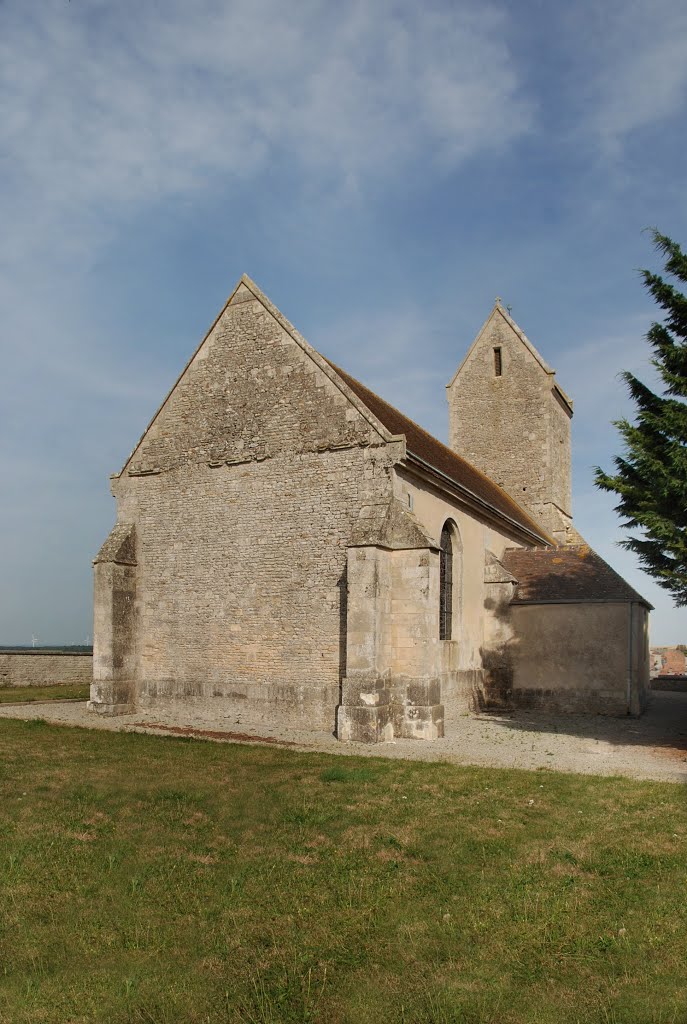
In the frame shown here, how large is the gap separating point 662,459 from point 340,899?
29.5ft

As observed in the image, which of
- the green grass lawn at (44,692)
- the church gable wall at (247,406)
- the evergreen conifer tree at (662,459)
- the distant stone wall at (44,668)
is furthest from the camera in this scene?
the distant stone wall at (44,668)

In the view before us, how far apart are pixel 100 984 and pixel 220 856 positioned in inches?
94.0

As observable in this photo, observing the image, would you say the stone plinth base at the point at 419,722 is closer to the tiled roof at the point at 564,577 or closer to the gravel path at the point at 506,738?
the gravel path at the point at 506,738

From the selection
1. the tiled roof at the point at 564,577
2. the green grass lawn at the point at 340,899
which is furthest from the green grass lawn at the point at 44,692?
the tiled roof at the point at 564,577

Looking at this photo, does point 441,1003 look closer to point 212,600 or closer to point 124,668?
point 212,600

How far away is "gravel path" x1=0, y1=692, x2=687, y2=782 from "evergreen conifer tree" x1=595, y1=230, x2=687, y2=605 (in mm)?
2995

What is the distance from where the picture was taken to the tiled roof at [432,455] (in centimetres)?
1830

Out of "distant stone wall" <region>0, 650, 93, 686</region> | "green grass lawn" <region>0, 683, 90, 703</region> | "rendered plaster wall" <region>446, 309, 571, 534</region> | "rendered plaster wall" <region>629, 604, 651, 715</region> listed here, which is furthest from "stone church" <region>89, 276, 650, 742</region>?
"distant stone wall" <region>0, 650, 93, 686</region>

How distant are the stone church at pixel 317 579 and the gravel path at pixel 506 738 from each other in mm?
513

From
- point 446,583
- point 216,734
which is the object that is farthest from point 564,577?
point 216,734

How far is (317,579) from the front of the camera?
1561 centimetres

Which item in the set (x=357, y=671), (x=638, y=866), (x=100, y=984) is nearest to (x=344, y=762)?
(x=357, y=671)

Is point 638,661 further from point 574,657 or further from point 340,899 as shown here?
point 340,899

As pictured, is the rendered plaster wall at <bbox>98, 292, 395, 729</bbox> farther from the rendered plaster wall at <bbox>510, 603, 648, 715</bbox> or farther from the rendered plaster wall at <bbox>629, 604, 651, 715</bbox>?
the rendered plaster wall at <bbox>629, 604, 651, 715</bbox>
